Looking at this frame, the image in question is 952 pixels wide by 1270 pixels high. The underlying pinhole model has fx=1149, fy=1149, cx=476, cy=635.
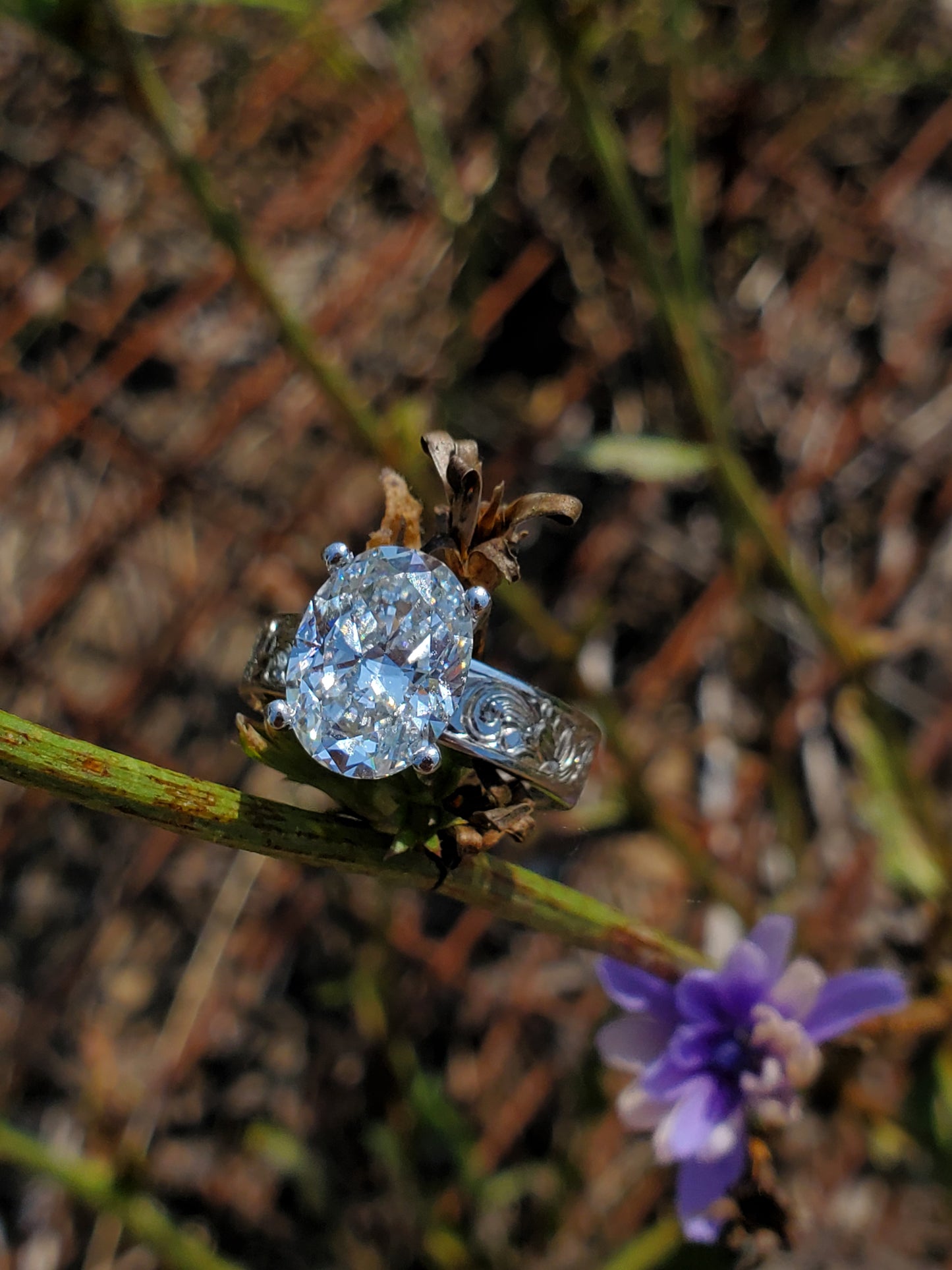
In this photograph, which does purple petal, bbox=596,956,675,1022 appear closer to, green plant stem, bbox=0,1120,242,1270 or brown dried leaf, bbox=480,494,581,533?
brown dried leaf, bbox=480,494,581,533

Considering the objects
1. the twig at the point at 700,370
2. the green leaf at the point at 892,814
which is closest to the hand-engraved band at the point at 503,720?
the twig at the point at 700,370

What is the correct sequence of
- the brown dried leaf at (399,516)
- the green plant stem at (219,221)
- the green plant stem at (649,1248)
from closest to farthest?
the brown dried leaf at (399,516) < the green plant stem at (219,221) < the green plant stem at (649,1248)

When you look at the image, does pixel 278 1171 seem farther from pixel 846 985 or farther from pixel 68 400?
pixel 68 400

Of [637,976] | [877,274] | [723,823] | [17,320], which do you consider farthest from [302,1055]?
[877,274]

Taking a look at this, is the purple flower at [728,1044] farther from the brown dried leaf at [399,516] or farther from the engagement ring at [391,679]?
the brown dried leaf at [399,516]

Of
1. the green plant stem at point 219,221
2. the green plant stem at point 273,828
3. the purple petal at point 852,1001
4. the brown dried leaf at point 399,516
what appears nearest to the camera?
the green plant stem at point 273,828

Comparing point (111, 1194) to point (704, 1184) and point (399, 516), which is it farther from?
point (399, 516)
